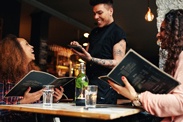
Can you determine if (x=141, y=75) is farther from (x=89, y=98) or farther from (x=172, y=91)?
(x=89, y=98)

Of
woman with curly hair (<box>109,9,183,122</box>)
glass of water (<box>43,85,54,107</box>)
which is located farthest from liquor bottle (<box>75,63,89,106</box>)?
woman with curly hair (<box>109,9,183,122</box>)

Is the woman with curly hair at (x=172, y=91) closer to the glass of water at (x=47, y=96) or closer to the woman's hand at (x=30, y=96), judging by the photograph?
the glass of water at (x=47, y=96)

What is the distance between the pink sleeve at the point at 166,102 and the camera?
1.32m

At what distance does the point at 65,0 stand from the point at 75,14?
1.08m

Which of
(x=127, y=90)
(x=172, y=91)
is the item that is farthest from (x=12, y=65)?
(x=172, y=91)

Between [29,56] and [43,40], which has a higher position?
[43,40]

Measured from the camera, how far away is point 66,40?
31.7ft

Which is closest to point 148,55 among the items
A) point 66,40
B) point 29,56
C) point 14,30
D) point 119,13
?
point 66,40

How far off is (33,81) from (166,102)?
885mm

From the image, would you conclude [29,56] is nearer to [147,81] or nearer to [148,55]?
[147,81]

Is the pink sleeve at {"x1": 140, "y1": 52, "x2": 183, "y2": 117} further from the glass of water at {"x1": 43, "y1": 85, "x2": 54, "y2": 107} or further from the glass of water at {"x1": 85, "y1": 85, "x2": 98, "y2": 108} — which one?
the glass of water at {"x1": 43, "y1": 85, "x2": 54, "y2": 107}

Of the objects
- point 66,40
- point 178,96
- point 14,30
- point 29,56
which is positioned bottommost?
point 178,96

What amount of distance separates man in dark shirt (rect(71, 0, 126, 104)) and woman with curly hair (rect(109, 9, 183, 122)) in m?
0.52

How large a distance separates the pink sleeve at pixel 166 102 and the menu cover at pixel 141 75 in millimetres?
51
